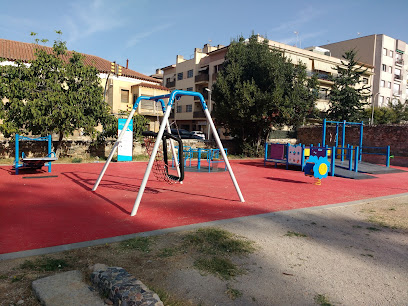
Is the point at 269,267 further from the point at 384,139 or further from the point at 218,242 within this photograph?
the point at 384,139

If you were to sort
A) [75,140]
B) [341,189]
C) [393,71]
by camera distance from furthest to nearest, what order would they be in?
[393,71], [75,140], [341,189]

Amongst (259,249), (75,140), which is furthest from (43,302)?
(75,140)

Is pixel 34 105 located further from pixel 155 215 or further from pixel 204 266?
pixel 204 266

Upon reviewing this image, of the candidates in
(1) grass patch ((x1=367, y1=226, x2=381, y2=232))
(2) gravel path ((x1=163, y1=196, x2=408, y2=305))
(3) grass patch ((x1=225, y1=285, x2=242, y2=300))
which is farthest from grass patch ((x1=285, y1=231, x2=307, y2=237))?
(3) grass patch ((x1=225, y1=285, x2=242, y2=300))

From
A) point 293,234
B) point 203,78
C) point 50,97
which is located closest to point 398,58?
point 203,78

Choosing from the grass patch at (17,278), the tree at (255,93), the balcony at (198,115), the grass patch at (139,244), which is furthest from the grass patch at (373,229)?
the balcony at (198,115)

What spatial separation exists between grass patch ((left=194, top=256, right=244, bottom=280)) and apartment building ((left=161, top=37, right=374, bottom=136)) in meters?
36.7

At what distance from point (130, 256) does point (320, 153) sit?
1150cm

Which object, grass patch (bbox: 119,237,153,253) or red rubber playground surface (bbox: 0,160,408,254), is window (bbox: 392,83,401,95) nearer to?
red rubber playground surface (bbox: 0,160,408,254)

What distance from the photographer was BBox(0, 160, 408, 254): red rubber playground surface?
16.2ft

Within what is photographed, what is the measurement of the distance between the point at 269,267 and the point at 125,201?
14.1 feet

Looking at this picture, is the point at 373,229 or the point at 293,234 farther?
the point at 373,229

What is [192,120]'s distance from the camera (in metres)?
47.3

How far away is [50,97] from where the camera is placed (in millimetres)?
14070
